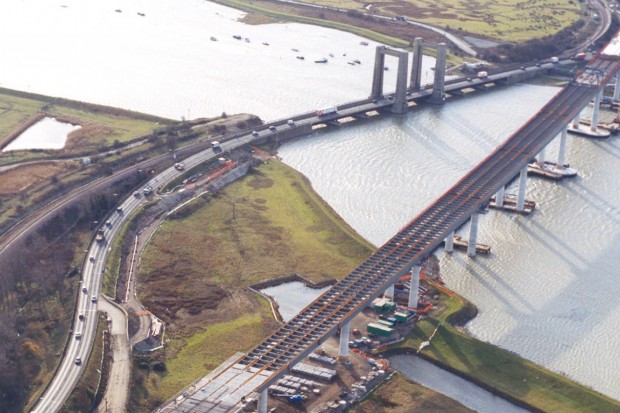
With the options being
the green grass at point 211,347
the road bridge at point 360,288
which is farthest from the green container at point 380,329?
the green grass at point 211,347

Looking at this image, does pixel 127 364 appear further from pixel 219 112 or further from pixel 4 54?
pixel 4 54

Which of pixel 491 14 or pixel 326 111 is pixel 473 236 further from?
pixel 491 14

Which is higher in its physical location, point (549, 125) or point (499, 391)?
point (549, 125)

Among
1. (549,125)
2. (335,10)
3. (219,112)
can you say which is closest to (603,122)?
(549,125)

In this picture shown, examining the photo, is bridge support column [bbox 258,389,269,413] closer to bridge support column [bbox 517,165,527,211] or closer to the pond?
bridge support column [bbox 517,165,527,211]

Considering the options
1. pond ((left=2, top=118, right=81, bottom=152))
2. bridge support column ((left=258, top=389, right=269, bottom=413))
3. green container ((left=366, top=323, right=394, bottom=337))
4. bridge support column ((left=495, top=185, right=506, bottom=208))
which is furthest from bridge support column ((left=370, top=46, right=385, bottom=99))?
bridge support column ((left=258, top=389, right=269, bottom=413))
